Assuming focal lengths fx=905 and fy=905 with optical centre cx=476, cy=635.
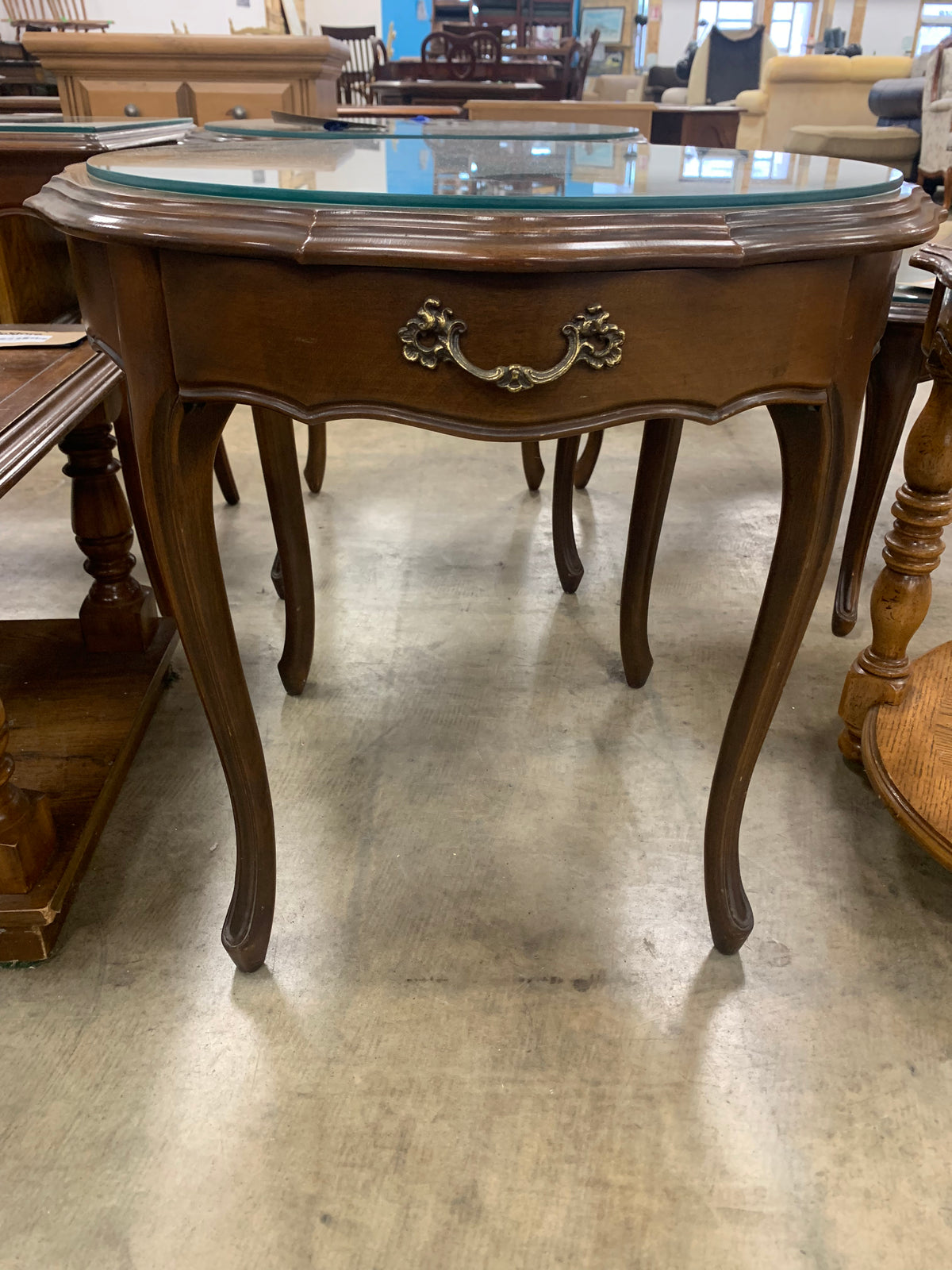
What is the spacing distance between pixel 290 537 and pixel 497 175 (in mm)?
737

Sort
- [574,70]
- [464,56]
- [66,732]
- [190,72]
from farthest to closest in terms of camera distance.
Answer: [574,70], [464,56], [190,72], [66,732]

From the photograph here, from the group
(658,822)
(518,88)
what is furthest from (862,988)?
(518,88)

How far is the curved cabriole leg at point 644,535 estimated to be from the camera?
1322mm

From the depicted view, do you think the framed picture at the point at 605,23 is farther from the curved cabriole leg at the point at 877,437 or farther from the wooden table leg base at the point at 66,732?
the wooden table leg base at the point at 66,732

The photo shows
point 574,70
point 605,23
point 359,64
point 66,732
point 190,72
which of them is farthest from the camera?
point 605,23

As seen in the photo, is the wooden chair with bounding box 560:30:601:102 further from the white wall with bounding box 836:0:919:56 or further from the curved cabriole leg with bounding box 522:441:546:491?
the white wall with bounding box 836:0:919:56

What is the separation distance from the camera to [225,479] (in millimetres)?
2146

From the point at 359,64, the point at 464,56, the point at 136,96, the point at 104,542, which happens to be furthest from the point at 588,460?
the point at 359,64

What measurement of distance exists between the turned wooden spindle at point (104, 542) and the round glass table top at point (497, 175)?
0.54 metres

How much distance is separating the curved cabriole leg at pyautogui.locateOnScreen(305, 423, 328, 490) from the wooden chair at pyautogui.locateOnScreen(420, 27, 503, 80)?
4519mm

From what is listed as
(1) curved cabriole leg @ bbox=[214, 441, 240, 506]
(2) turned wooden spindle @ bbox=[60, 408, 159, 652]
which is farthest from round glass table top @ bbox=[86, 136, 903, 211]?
(1) curved cabriole leg @ bbox=[214, 441, 240, 506]

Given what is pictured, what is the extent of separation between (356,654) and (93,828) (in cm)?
59

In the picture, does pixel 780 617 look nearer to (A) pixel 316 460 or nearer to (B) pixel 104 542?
(B) pixel 104 542

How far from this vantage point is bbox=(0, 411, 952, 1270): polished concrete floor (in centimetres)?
80
